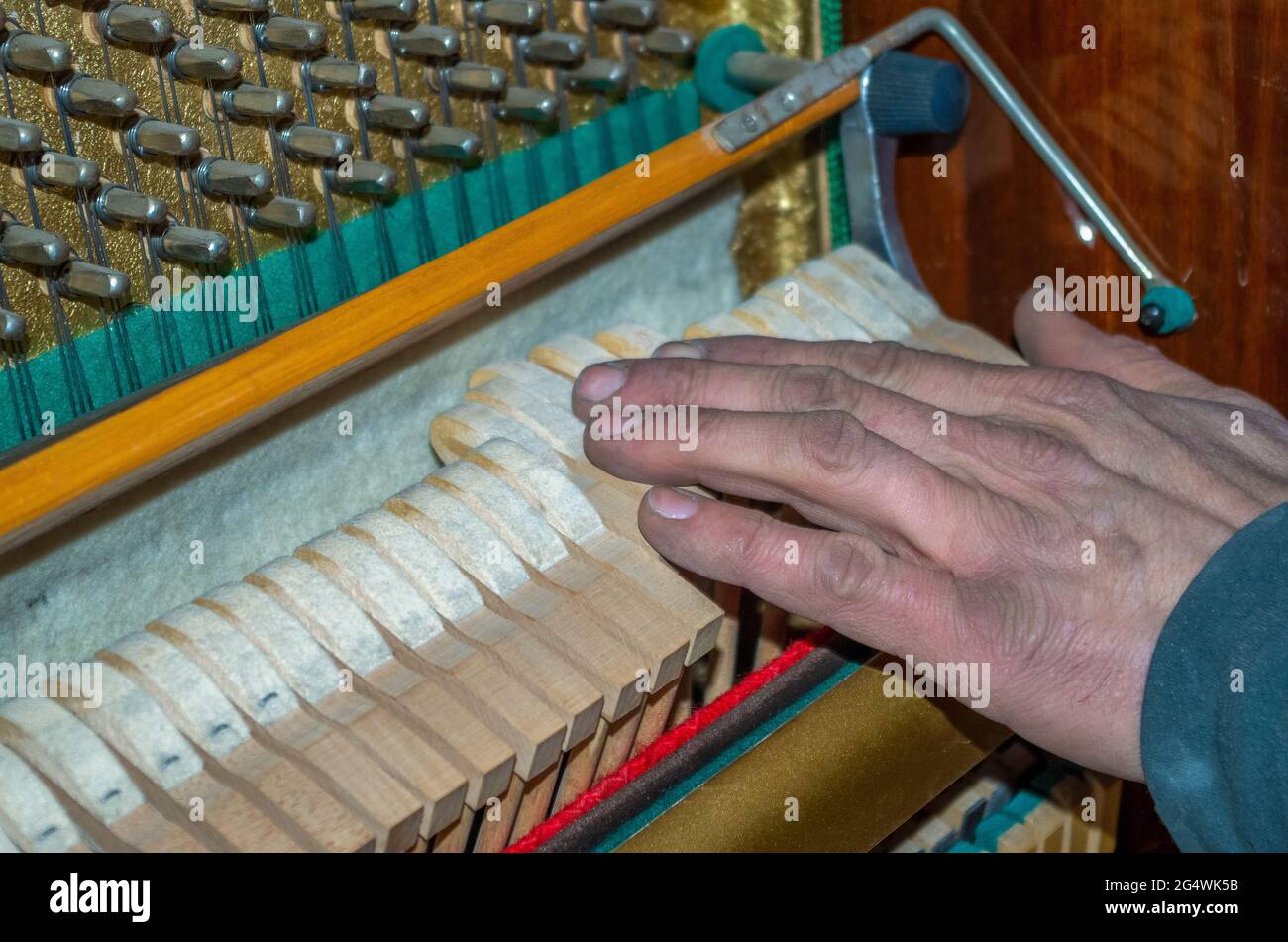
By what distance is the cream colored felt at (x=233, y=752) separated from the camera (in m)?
0.75

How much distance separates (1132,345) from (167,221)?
676 millimetres

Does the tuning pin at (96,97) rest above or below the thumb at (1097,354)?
above

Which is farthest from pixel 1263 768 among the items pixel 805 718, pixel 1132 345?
pixel 1132 345

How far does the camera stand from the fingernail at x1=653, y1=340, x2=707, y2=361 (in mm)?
1005

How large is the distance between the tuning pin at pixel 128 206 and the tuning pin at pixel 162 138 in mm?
29

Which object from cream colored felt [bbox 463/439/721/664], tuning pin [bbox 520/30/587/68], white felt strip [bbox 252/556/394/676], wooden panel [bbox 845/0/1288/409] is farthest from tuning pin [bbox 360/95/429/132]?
wooden panel [bbox 845/0/1288/409]

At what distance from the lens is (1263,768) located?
0.78 m

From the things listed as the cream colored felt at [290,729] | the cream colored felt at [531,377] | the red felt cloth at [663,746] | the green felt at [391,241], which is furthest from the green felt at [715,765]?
the green felt at [391,241]

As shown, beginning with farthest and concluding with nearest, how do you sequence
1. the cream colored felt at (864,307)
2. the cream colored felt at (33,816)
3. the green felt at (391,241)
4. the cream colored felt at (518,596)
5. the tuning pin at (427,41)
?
the cream colored felt at (864,307) < the tuning pin at (427,41) < the green felt at (391,241) < the cream colored felt at (518,596) < the cream colored felt at (33,816)

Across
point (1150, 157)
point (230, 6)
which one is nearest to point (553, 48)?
point (230, 6)

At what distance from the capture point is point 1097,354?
43.8 inches

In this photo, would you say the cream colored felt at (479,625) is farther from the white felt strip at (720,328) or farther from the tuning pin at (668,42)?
the tuning pin at (668,42)

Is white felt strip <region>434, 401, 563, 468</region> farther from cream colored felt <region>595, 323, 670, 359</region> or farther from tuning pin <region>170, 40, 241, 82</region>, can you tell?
tuning pin <region>170, 40, 241, 82</region>

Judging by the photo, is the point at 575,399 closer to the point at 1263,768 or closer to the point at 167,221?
the point at 167,221
